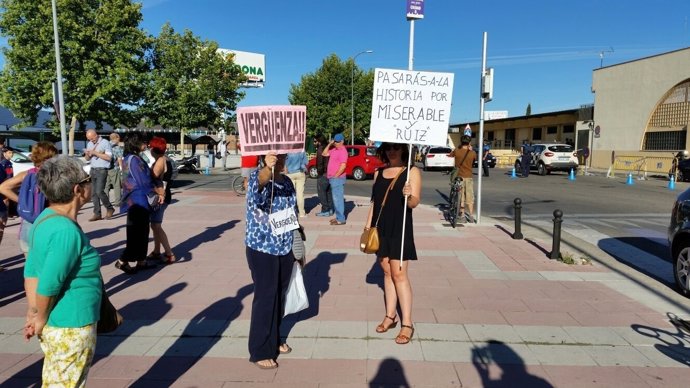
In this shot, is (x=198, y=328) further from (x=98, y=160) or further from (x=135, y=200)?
(x=98, y=160)

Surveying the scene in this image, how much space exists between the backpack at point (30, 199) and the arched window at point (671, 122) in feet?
103

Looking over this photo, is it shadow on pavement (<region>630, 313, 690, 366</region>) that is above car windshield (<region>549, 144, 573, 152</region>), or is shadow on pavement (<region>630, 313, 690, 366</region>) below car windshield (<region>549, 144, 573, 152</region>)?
below

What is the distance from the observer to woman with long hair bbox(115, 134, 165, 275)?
20.0 feet

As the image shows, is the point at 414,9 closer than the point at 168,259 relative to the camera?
No

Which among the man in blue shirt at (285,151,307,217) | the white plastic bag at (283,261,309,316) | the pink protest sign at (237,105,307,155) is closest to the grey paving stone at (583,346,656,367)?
the white plastic bag at (283,261,309,316)

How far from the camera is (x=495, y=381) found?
3.47 meters

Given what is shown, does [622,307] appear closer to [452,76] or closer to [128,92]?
[452,76]

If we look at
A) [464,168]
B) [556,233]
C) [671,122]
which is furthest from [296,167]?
[671,122]

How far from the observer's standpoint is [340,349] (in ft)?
13.1

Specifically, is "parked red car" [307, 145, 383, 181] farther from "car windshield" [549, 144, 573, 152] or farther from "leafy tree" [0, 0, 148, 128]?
"leafy tree" [0, 0, 148, 128]

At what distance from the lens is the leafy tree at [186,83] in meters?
30.8

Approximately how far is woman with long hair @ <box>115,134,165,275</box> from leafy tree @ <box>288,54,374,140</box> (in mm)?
41711

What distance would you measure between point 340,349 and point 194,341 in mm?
1276

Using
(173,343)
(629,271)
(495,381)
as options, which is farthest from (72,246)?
(629,271)
